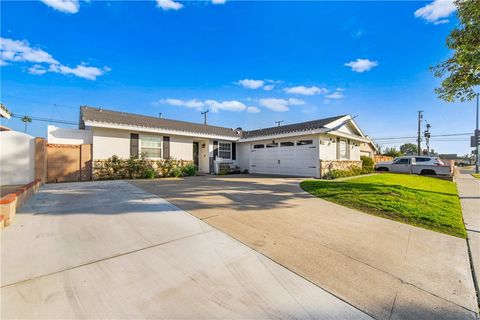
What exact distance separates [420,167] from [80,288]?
20239mm

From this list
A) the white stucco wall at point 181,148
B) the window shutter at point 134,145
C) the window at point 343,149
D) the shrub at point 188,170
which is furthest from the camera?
the window at point 343,149

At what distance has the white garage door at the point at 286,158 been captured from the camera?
12523mm

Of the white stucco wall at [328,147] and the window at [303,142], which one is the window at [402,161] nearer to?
the white stucco wall at [328,147]

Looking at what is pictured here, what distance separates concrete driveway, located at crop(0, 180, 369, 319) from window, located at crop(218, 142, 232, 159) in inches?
482

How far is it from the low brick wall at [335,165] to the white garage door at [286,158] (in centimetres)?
44

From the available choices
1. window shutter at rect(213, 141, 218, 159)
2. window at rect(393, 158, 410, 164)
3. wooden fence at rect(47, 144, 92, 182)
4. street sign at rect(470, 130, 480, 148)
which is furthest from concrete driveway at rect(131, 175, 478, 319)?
street sign at rect(470, 130, 480, 148)

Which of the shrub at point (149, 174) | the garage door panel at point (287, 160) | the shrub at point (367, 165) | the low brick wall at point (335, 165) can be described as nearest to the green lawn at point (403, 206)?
the low brick wall at point (335, 165)

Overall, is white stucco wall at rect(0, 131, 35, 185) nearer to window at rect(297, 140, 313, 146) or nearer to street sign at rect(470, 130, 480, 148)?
window at rect(297, 140, 313, 146)

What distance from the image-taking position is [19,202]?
476cm

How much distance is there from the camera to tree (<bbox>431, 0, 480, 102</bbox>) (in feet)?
21.5

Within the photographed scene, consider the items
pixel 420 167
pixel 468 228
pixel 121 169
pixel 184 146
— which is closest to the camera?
pixel 468 228

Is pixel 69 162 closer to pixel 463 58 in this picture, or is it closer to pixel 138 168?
pixel 138 168

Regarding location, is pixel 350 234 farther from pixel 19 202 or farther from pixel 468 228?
pixel 19 202

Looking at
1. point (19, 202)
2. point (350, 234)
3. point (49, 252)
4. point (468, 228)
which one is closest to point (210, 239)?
point (49, 252)
